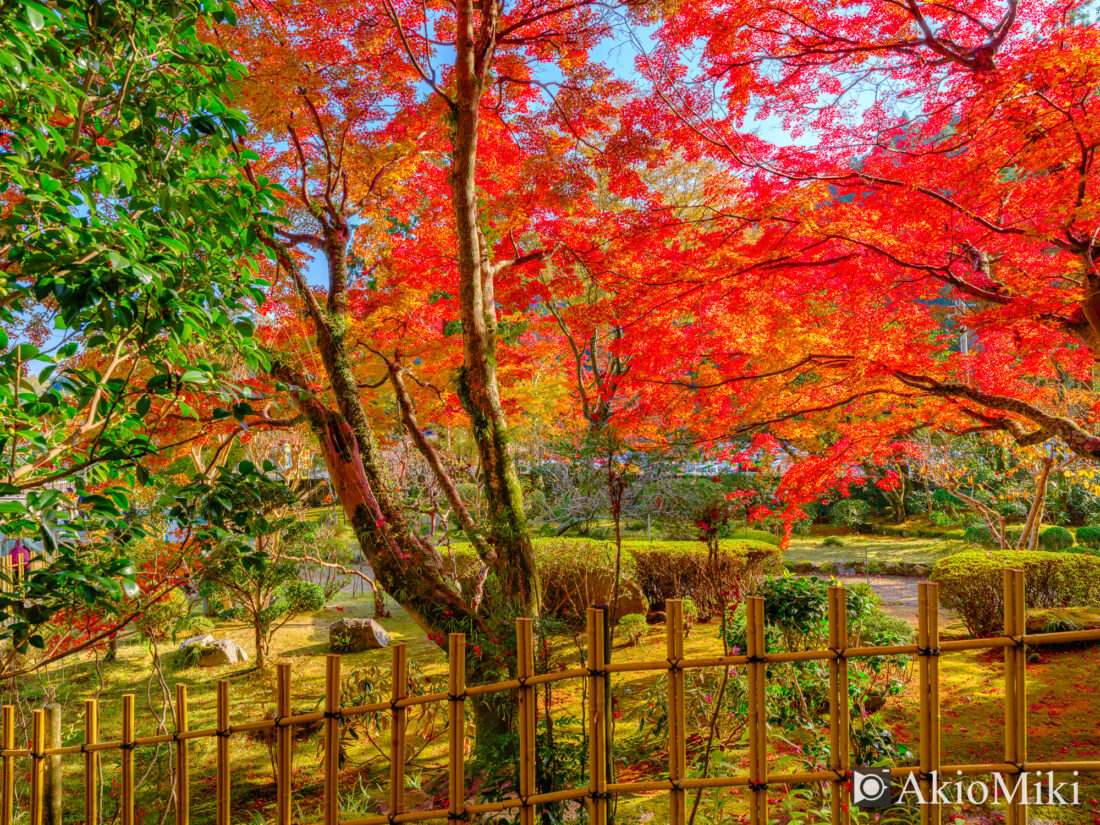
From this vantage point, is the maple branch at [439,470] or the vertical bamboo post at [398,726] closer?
the vertical bamboo post at [398,726]

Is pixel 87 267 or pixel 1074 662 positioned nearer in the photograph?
pixel 87 267

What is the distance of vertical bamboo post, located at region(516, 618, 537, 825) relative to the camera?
1770 millimetres

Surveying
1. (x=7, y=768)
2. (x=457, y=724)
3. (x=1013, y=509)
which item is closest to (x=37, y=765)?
(x=7, y=768)

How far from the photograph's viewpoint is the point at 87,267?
1.27 metres

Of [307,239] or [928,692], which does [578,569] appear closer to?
[307,239]

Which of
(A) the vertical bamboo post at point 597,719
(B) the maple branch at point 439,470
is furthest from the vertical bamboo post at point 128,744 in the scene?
(B) the maple branch at point 439,470

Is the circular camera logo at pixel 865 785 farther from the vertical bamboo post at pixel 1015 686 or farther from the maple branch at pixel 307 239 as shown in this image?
the maple branch at pixel 307 239

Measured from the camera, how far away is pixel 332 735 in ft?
6.10

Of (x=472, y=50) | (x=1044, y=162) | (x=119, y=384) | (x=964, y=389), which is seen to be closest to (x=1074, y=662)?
(x=964, y=389)

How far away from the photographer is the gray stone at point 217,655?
7.12 m

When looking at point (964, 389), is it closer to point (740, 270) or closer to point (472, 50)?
point (740, 270)

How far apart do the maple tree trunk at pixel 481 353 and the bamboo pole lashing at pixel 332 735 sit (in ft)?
5.19

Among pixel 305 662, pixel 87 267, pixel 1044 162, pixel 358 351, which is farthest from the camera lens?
pixel 305 662

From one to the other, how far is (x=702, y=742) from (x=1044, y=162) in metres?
4.10
